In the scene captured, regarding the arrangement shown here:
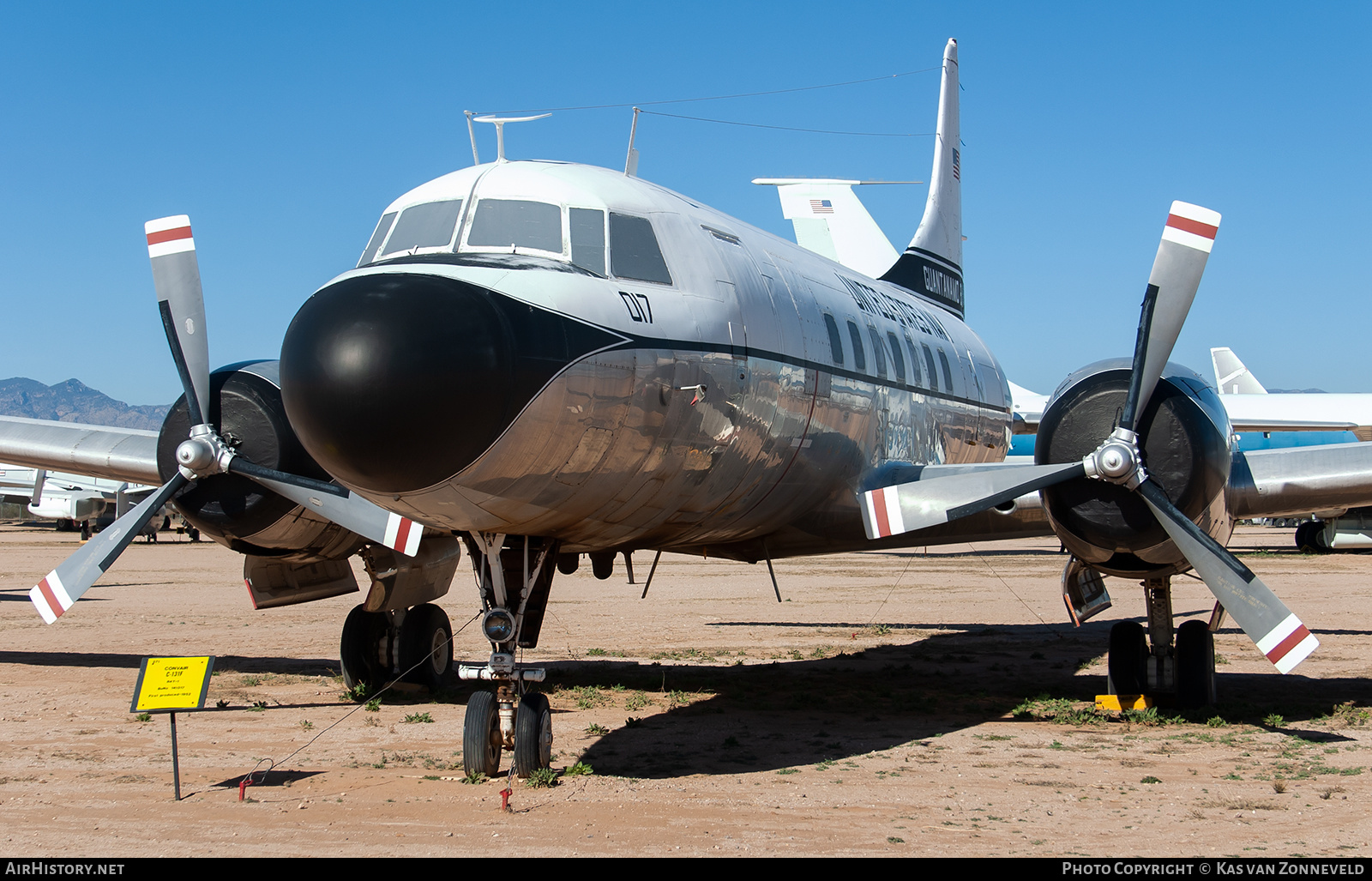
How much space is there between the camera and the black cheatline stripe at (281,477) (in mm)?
8758

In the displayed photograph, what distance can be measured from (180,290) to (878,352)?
6.31 metres

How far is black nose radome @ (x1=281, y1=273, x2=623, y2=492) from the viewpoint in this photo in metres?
5.81

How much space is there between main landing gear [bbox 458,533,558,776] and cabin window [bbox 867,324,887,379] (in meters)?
4.39

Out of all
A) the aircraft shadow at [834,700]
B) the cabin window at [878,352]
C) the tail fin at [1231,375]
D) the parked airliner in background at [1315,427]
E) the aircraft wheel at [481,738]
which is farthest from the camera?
the tail fin at [1231,375]

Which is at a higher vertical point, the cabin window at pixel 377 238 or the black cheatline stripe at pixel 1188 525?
the cabin window at pixel 377 238

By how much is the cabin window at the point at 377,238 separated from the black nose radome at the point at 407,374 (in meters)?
1.49

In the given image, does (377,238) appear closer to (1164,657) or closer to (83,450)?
(83,450)

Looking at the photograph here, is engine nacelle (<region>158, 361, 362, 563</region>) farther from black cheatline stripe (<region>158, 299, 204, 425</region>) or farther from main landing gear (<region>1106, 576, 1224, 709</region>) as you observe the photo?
main landing gear (<region>1106, 576, 1224, 709</region>)

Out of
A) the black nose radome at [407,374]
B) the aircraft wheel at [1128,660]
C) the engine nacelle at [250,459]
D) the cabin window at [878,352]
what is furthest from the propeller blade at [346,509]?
the aircraft wheel at [1128,660]

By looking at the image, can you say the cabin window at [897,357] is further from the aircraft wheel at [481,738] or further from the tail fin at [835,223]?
the tail fin at [835,223]

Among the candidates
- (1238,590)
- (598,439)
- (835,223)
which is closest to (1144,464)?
(1238,590)

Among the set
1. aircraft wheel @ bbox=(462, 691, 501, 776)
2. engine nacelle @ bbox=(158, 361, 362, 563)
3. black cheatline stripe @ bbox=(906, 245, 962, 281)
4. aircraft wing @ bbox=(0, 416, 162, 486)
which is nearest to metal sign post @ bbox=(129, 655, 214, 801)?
aircraft wheel @ bbox=(462, 691, 501, 776)

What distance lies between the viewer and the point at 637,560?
43188 millimetres

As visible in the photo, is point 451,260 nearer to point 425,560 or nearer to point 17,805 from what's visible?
point 17,805
